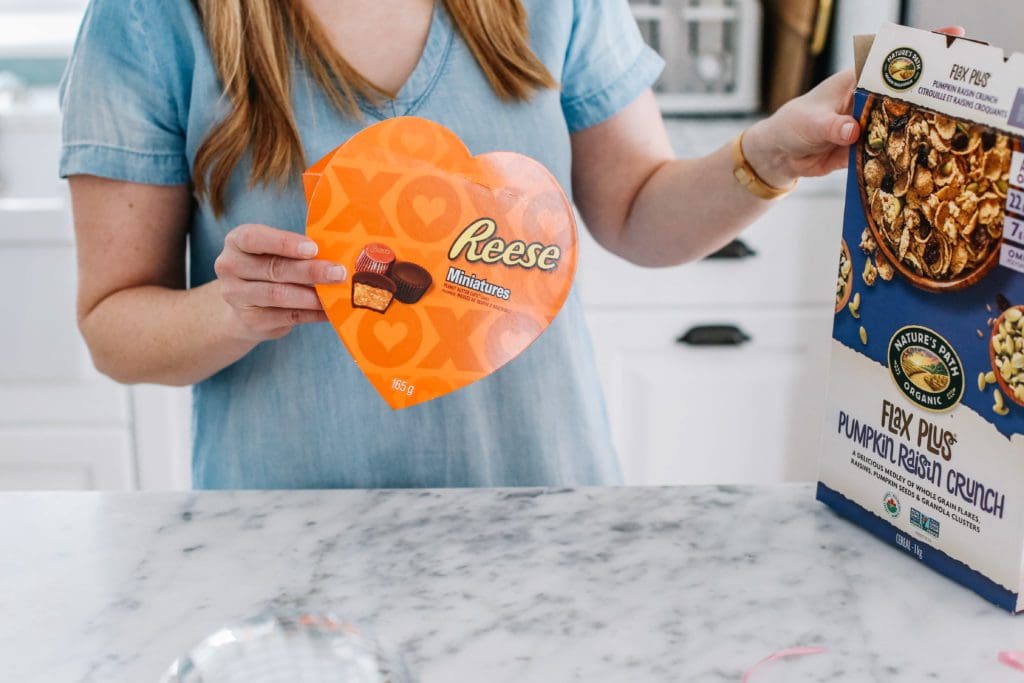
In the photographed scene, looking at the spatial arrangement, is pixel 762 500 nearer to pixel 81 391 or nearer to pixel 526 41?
pixel 526 41

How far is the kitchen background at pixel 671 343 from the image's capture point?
186cm

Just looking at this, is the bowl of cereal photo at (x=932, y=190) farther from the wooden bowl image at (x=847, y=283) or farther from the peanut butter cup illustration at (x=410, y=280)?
the peanut butter cup illustration at (x=410, y=280)

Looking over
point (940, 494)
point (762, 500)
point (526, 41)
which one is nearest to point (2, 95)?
point (526, 41)

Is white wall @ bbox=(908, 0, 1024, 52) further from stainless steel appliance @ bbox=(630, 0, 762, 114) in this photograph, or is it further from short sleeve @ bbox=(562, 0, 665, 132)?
stainless steel appliance @ bbox=(630, 0, 762, 114)

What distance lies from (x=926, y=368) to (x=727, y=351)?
1.23 m

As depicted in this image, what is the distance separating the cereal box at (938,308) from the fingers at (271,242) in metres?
0.36

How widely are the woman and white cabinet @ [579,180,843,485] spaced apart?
0.81 meters


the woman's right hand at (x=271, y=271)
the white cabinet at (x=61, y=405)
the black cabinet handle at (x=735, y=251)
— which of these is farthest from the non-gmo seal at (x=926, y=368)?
the white cabinet at (x=61, y=405)

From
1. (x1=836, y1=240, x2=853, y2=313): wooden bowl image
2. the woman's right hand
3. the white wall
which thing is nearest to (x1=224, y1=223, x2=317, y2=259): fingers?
the woman's right hand

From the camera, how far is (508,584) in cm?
72

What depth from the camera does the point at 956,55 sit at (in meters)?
0.64

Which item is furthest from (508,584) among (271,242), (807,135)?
(807,135)

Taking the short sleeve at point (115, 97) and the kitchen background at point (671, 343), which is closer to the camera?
the short sleeve at point (115, 97)

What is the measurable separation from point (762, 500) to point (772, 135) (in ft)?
0.91
